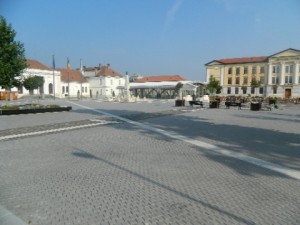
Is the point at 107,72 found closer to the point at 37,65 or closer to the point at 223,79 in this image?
the point at 37,65

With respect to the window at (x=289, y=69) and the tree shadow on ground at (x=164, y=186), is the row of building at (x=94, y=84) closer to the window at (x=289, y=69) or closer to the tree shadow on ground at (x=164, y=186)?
the window at (x=289, y=69)

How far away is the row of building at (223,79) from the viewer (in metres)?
68.1

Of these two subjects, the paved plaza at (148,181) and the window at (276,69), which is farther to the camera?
the window at (276,69)

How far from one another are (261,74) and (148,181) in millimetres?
85369

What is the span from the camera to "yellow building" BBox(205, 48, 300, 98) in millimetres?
76188

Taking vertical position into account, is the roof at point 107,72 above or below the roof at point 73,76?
above

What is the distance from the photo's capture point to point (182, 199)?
185 inches

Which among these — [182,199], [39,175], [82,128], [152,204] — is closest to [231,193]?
[182,199]

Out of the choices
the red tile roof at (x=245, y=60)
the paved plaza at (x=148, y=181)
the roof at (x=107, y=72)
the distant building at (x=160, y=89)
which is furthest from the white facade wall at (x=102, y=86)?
the paved plaza at (x=148, y=181)

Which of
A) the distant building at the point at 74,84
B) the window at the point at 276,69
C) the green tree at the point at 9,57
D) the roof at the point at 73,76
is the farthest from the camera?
the window at the point at 276,69

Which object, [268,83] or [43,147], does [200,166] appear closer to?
[43,147]

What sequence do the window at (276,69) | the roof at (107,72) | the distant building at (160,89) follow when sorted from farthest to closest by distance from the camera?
the roof at (107,72)
the window at (276,69)
the distant building at (160,89)

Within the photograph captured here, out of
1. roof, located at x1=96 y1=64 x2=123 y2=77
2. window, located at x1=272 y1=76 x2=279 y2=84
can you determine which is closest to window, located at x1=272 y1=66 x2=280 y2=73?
window, located at x1=272 y1=76 x2=279 y2=84

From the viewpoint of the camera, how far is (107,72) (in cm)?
8562
